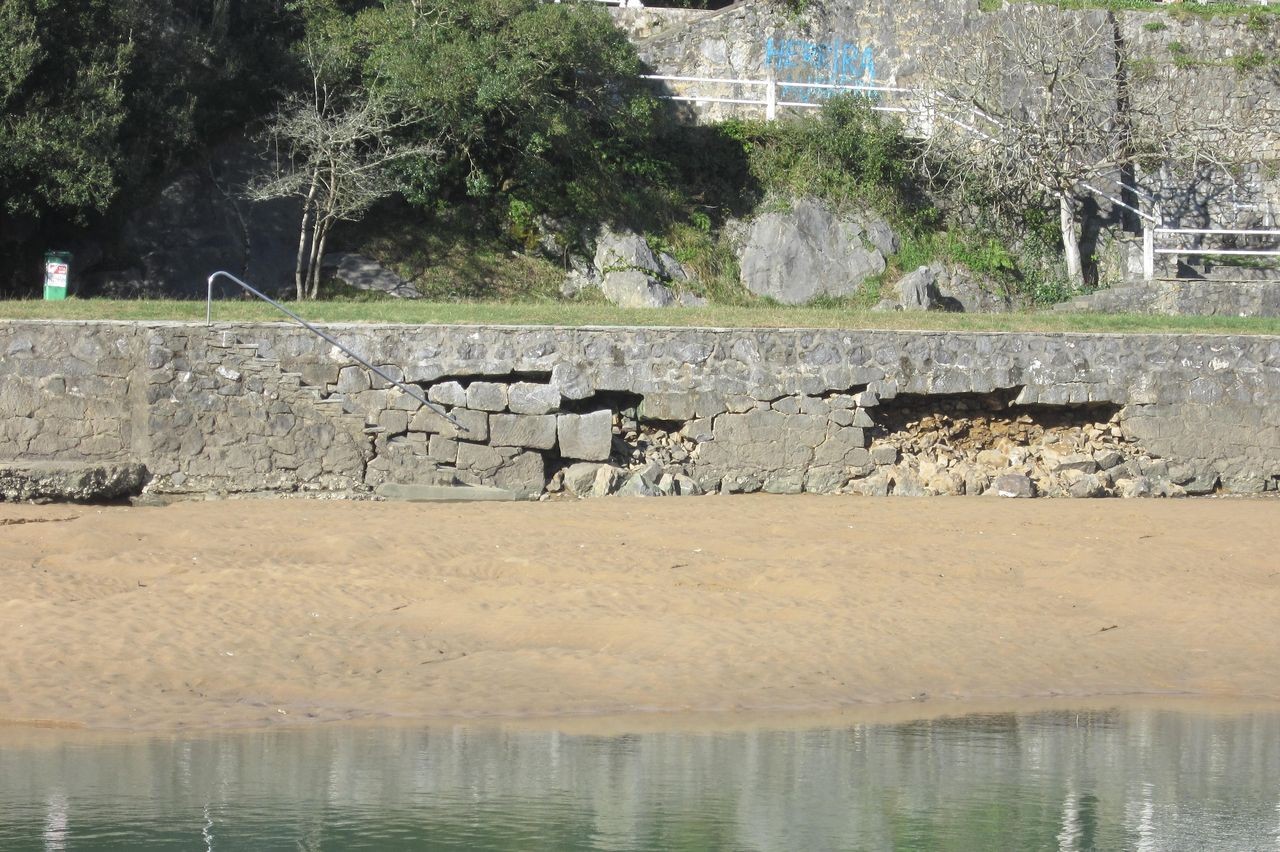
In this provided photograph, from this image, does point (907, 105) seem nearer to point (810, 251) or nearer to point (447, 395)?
point (810, 251)

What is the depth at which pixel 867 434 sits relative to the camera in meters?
13.5

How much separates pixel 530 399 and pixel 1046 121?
455 inches

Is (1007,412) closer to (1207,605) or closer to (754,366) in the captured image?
(754,366)

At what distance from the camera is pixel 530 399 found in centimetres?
1282

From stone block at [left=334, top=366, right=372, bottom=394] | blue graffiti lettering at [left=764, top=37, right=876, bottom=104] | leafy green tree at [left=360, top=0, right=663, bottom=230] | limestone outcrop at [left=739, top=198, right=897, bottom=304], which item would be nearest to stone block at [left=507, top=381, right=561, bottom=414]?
stone block at [left=334, top=366, right=372, bottom=394]

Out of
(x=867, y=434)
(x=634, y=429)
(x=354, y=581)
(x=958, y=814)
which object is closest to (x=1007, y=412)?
(x=867, y=434)

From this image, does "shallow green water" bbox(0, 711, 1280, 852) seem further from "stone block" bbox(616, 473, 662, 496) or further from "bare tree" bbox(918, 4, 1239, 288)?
"bare tree" bbox(918, 4, 1239, 288)

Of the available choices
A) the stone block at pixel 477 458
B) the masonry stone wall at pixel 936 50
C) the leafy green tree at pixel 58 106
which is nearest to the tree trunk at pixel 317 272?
the leafy green tree at pixel 58 106

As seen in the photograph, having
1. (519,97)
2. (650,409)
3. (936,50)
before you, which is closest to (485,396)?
(650,409)

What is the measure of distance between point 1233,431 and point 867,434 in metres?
3.68

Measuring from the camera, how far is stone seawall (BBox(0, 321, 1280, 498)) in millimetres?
12531

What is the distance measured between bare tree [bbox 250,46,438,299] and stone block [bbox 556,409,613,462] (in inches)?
243

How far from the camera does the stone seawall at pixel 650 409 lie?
41.1 ft

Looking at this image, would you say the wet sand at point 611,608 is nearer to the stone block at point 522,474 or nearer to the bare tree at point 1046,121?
the stone block at point 522,474
